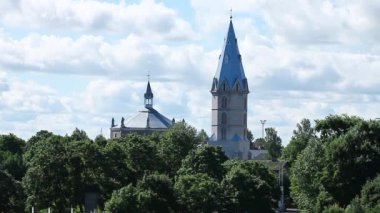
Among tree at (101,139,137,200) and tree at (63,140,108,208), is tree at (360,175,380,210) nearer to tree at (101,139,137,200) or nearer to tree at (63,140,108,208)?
tree at (63,140,108,208)

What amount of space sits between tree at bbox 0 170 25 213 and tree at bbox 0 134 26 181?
22341 mm

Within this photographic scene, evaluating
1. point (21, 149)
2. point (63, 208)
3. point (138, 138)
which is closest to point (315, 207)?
point (63, 208)

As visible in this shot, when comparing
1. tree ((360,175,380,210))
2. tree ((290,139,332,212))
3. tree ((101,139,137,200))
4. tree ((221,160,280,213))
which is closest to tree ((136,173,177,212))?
tree ((101,139,137,200))

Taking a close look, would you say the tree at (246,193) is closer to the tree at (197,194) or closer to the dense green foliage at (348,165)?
the tree at (197,194)

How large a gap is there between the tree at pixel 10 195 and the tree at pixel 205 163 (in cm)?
2281

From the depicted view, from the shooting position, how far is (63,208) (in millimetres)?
98375

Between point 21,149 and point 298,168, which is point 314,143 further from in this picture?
point 21,149

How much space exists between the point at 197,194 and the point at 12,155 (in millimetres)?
48521

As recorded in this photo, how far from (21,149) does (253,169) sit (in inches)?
A: 1896

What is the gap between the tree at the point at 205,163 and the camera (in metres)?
118

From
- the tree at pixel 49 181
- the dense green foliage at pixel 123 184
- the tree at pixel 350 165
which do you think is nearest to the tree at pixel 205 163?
the dense green foliage at pixel 123 184

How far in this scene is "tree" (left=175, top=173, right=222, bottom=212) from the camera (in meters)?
99.8

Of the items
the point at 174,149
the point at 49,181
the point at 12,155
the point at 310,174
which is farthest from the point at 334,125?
the point at 12,155

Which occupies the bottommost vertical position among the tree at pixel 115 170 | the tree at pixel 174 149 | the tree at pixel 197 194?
the tree at pixel 197 194
